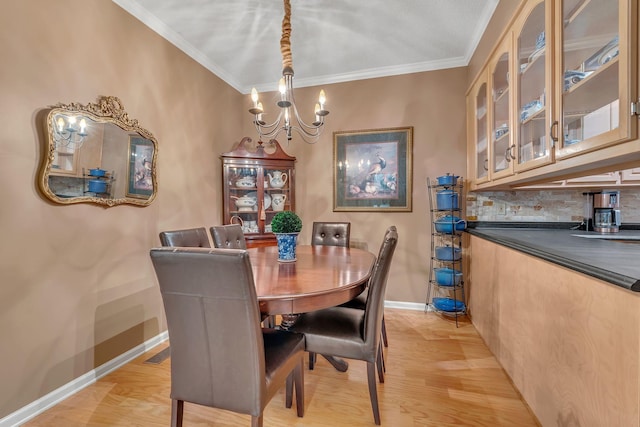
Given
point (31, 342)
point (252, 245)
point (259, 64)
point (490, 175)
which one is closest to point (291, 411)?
point (31, 342)

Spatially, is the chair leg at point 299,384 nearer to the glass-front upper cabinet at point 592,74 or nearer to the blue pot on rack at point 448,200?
the glass-front upper cabinet at point 592,74

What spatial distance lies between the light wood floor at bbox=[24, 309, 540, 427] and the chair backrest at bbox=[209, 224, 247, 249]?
0.97 m

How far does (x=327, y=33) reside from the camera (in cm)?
263

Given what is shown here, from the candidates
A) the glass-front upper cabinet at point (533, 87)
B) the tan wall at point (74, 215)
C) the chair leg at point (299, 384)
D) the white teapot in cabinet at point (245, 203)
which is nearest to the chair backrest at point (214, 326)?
the chair leg at point (299, 384)

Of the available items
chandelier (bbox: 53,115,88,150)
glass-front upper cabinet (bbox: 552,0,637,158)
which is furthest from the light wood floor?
chandelier (bbox: 53,115,88,150)

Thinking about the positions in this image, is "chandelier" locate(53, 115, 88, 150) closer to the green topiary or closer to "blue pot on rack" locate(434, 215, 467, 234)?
the green topiary

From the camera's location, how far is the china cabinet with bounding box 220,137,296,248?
3420 mm

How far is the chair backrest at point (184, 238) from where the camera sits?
1.86 m

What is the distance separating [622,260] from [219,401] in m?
1.70

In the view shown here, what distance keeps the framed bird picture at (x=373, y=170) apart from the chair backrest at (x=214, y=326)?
2482mm

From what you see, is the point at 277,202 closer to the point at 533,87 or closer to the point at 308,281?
the point at 308,281

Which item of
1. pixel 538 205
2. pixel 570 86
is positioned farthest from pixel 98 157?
pixel 538 205

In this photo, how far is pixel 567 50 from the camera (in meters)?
1.32

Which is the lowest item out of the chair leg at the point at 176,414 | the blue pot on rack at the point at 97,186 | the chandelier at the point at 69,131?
the chair leg at the point at 176,414
